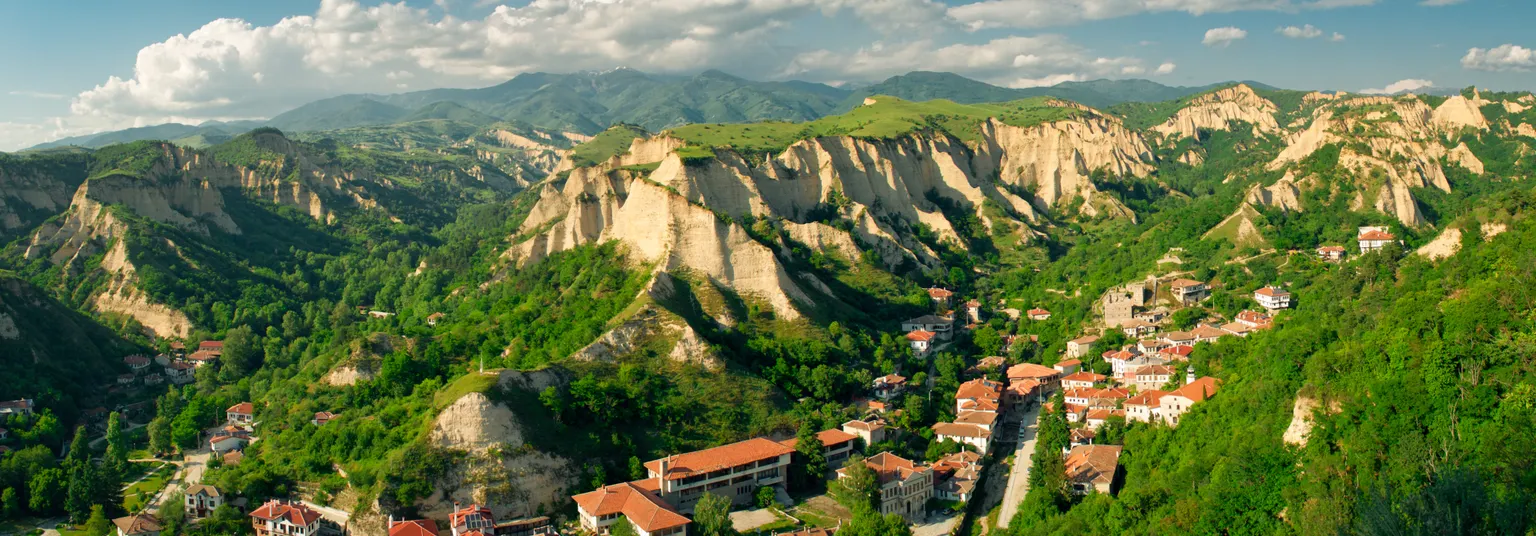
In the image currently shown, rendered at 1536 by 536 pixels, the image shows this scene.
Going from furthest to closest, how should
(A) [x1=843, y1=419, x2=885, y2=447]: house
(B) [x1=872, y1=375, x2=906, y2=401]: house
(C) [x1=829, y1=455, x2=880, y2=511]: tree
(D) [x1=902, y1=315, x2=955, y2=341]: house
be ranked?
1. (D) [x1=902, y1=315, x2=955, y2=341]: house
2. (B) [x1=872, y1=375, x2=906, y2=401]: house
3. (A) [x1=843, y1=419, x2=885, y2=447]: house
4. (C) [x1=829, y1=455, x2=880, y2=511]: tree

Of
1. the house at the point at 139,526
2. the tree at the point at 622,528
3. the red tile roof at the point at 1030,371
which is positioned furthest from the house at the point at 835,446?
the house at the point at 139,526

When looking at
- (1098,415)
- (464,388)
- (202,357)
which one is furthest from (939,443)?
(202,357)

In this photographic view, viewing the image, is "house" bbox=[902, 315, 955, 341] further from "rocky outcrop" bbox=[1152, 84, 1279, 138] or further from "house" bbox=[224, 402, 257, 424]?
"rocky outcrop" bbox=[1152, 84, 1279, 138]

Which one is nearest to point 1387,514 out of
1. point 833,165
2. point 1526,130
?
point 833,165

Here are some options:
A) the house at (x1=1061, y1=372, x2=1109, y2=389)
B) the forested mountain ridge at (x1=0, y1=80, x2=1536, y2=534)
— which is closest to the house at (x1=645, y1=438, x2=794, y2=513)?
the forested mountain ridge at (x1=0, y1=80, x2=1536, y2=534)

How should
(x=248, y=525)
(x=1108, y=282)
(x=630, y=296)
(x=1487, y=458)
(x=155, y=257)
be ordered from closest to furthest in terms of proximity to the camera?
(x=1487, y=458)
(x=248, y=525)
(x=630, y=296)
(x=1108, y=282)
(x=155, y=257)

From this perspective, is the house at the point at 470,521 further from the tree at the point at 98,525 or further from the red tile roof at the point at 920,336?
the red tile roof at the point at 920,336

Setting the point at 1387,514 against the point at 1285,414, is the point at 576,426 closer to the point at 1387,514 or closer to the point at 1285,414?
the point at 1285,414
